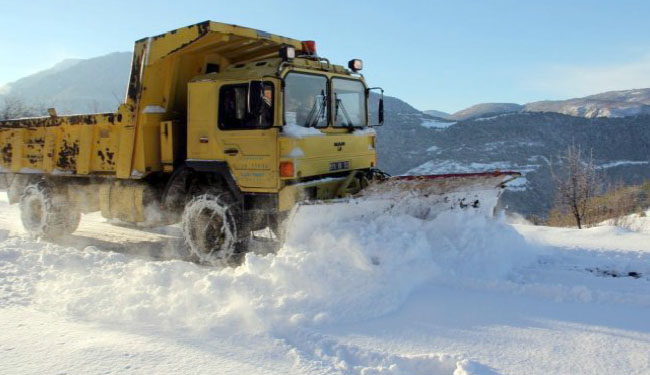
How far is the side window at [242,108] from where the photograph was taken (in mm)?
5949

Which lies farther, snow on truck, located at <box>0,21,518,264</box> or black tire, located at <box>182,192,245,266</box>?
black tire, located at <box>182,192,245,266</box>

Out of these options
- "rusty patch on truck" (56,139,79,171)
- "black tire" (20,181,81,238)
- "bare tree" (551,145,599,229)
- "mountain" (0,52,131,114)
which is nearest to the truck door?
"rusty patch on truck" (56,139,79,171)

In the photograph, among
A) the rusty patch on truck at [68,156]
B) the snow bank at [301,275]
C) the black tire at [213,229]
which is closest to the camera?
the snow bank at [301,275]

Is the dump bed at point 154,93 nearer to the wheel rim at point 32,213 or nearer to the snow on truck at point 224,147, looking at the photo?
the snow on truck at point 224,147

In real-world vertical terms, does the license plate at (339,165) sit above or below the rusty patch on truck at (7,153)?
below

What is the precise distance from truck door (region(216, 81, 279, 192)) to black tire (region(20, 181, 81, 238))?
148 inches

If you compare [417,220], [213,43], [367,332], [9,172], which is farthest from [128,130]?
[367,332]

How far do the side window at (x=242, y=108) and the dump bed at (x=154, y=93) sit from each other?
2.76 feet

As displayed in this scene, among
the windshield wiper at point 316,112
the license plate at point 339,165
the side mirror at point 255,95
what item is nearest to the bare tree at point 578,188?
the license plate at point 339,165

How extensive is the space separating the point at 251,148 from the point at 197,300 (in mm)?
2374

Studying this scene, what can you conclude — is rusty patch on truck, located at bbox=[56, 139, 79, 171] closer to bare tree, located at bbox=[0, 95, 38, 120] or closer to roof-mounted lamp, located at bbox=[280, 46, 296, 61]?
roof-mounted lamp, located at bbox=[280, 46, 296, 61]

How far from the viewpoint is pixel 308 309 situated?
4.07 meters

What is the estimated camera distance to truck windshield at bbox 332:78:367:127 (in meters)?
6.90

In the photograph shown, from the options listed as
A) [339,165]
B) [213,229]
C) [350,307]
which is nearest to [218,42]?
[339,165]
